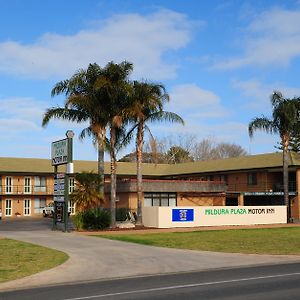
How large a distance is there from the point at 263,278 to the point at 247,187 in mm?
42673

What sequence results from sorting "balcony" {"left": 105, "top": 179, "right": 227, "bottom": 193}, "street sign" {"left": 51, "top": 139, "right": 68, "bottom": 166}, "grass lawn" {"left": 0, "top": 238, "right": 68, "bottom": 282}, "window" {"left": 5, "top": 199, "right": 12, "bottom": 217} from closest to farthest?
"grass lawn" {"left": 0, "top": 238, "right": 68, "bottom": 282} < "street sign" {"left": 51, "top": 139, "right": 68, "bottom": 166} < "balcony" {"left": 105, "top": 179, "right": 227, "bottom": 193} < "window" {"left": 5, "top": 199, "right": 12, "bottom": 217}

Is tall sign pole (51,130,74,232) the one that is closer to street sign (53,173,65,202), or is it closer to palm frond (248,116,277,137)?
street sign (53,173,65,202)

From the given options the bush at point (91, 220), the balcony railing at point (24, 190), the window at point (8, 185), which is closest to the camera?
the bush at point (91, 220)

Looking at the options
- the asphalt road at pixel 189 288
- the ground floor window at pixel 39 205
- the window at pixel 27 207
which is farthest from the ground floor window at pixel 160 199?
the asphalt road at pixel 189 288

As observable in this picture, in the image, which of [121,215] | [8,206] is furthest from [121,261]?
[8,206]

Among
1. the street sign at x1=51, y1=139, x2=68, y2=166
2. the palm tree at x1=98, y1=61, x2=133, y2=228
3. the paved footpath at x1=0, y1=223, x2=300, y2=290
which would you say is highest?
the palm tree at x1=98, y1=61, x2=133, y2=228

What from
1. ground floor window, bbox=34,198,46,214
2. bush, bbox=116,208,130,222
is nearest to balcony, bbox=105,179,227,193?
bush, bbox=116,208,130,222

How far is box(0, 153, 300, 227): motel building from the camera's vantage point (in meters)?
47.2

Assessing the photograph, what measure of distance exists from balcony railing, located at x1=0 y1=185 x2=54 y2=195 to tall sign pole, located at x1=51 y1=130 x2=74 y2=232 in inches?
981

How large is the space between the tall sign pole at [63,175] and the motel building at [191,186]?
29.7 feet

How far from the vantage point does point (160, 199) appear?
49.3 metres

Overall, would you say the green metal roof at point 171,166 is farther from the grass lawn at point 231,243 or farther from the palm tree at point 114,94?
the grass lawn at point 231,243

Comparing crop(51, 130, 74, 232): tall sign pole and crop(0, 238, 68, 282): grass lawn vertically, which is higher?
crop(51, 130, 74, 232): tall sign pole

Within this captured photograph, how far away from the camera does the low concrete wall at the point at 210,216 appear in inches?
1394
